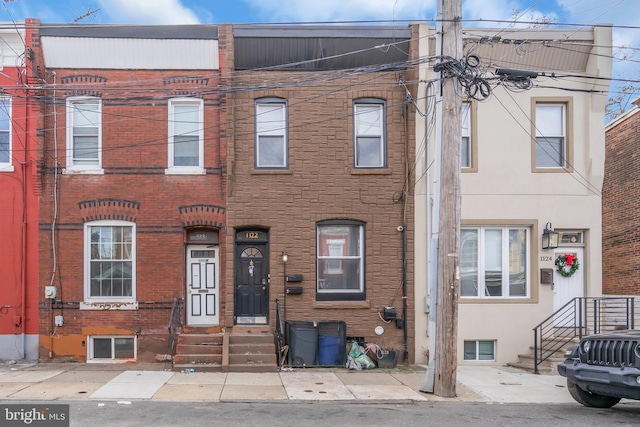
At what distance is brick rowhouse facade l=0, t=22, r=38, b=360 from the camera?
1303cm

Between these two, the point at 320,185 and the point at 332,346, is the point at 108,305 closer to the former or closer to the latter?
the point at 332,346

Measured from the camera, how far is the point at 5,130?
13383 millimetres

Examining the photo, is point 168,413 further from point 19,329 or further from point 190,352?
point 19,329

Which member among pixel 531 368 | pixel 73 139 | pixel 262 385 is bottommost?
pixel 531 368

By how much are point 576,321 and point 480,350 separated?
8.00 feet

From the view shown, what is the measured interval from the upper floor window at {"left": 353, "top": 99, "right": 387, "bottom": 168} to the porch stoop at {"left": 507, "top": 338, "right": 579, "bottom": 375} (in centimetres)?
558

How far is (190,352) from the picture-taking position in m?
12.6

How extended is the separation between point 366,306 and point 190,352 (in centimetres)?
406

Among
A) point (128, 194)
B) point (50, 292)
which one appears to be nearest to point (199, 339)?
point (50, 292)

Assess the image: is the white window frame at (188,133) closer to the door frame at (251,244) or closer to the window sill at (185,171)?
the window sill at (185,171)

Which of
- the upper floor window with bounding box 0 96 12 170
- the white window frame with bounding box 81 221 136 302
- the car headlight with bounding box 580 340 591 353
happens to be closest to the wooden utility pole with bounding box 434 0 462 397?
the car headlight with bounding box 580 340 591 353

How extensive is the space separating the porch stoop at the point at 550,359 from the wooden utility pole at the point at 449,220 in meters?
3.55

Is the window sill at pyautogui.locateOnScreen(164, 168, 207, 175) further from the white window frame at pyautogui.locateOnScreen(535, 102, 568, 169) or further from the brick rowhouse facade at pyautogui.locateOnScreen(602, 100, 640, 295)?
the brick rowhouse facade at pyautogui.locateOnScreen(602, 100, 640, 295)

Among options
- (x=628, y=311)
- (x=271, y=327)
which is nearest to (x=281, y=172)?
(x=271, y=327)
